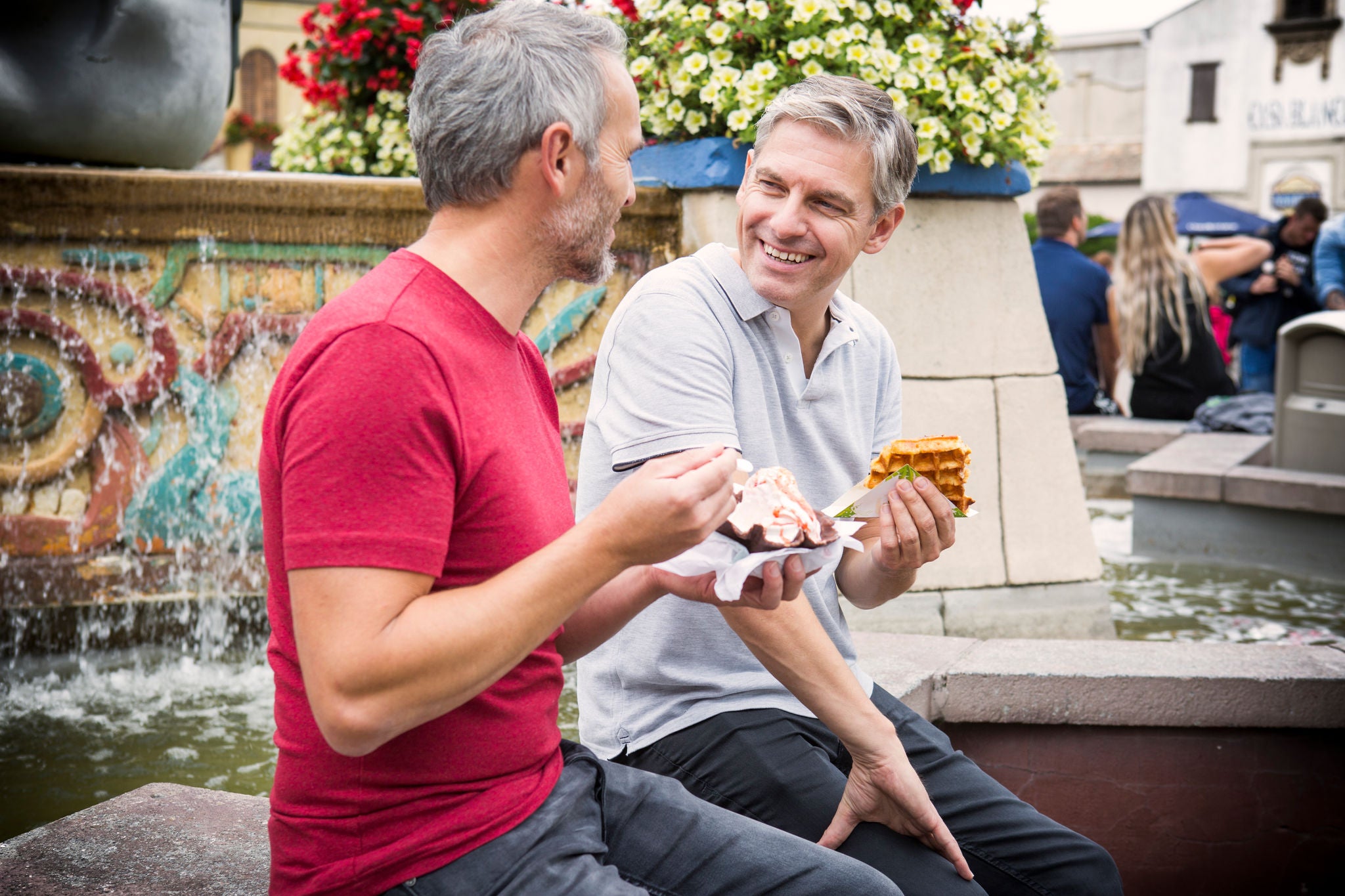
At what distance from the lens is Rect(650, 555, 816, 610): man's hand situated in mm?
1668

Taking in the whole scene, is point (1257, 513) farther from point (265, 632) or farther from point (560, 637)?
point (560, 637)

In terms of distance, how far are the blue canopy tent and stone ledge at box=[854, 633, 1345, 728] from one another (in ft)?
48.5

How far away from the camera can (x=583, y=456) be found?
2188mm

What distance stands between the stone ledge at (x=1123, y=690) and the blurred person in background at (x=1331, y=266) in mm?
5836

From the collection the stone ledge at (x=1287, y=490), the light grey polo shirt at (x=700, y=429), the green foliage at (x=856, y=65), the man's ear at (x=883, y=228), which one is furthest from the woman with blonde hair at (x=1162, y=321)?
the light grey polo shirt at (x=700, y=429)

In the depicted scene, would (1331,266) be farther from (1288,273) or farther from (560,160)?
(560,160)

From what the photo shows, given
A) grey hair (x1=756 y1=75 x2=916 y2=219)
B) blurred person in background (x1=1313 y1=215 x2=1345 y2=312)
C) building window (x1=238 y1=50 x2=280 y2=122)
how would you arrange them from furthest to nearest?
building window (x1=238 y1=50 x2=280 y2=122)
blurred person in background (x1=1313 y1=215 x2=1345 y2=312)
grey hair (x1=756 y1=75 x2=916 y2=219)

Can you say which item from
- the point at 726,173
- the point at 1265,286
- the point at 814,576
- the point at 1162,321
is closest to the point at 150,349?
the point at 726,173

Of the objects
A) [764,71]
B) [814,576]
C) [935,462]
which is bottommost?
[814,576]

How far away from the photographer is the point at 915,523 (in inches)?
77.4

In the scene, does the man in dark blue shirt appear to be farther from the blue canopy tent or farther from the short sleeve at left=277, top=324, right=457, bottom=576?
the blue canopy tent

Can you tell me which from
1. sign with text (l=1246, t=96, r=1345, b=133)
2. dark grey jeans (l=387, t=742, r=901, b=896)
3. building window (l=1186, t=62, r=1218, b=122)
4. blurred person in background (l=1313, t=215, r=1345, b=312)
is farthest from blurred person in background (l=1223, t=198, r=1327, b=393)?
building window (l=1186, t=62, r=1218, b=122)

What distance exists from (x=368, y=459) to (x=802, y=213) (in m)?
1.16

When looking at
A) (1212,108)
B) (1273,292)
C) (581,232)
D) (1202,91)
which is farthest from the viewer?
(1202,91)
